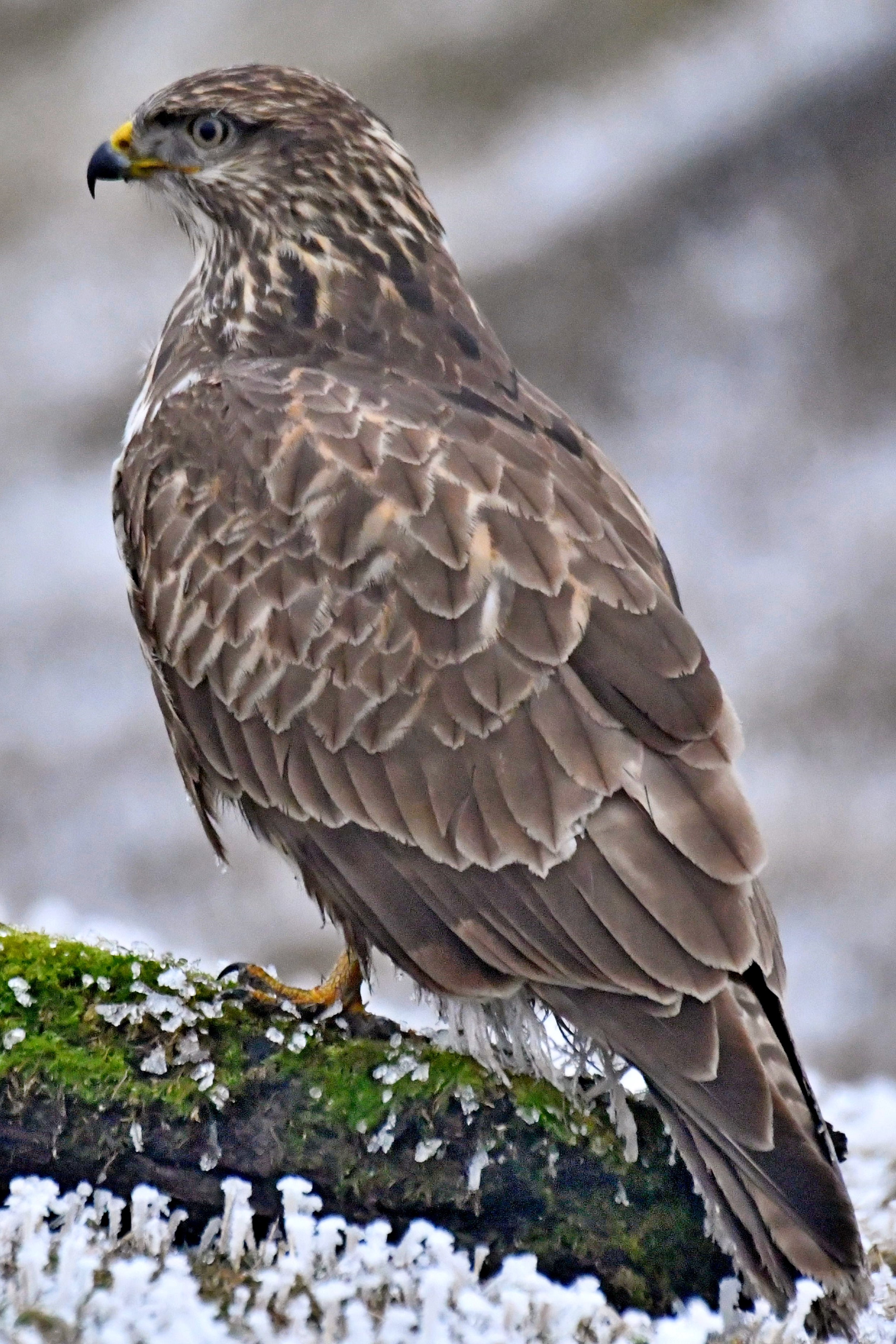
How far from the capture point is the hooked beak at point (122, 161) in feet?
14.3

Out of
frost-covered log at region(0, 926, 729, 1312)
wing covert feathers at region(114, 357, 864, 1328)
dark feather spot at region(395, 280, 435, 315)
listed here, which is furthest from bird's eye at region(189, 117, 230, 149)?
frost-covered log at region(0, 926, 729, 1312)

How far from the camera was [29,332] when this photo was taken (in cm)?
1045

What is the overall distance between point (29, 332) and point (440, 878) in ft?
26.0

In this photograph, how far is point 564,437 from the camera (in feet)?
13.0

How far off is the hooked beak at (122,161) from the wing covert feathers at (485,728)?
2.77ft

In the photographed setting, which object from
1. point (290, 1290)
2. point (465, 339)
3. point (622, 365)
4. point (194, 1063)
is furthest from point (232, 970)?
point (622, 365)

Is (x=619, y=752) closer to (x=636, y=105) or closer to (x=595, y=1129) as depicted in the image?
(x=595, y=1129)

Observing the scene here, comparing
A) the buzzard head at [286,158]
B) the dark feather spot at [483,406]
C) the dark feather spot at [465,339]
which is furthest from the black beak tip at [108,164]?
the dark feather spot at [483,406]

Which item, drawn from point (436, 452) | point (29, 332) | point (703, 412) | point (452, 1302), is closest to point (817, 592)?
point (703, 412)

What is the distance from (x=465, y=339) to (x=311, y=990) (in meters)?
1.56

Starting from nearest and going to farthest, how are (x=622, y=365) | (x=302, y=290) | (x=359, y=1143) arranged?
(x=359, y=1143) < (x=302, y=290) < (x=622, y=365)

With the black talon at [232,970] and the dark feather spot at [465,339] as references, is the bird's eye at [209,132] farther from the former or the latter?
the black talon at [232,970]

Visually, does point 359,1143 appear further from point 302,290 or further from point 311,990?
point 302,290

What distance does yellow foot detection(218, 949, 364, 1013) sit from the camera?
3.63 metres
